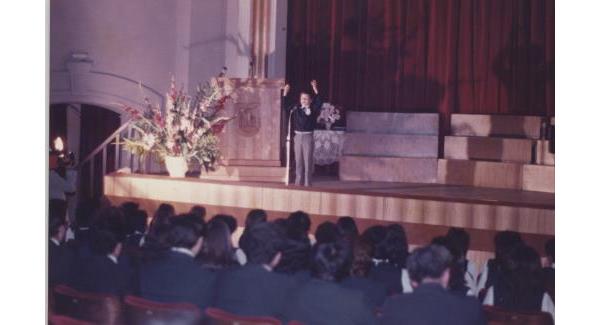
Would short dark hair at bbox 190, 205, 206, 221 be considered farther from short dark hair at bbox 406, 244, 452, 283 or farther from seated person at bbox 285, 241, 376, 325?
short dark hair at bbox 406, 244, 452, 283

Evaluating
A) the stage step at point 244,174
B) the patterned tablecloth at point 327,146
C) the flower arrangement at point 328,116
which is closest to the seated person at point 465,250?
the stage step at point 244,174

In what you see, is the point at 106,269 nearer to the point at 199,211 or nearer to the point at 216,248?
the point at 199,211

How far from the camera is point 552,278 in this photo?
223 inches

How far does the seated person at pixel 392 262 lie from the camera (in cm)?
574

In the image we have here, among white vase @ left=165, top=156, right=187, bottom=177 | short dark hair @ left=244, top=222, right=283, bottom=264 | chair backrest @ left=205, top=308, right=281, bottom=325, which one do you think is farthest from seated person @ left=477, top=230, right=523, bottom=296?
white vase @ left=165, top=156, right=187, bottom=177

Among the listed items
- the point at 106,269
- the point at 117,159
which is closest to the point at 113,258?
the point at 106,269

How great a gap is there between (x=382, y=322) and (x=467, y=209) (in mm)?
1691

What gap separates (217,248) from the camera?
6.33m

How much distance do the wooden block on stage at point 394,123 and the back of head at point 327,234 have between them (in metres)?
4.50

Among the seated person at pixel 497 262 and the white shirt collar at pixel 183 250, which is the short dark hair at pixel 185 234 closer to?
the white shirt collar at pixel 183 250

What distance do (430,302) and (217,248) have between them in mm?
1655
